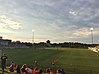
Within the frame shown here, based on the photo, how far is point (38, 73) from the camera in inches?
979

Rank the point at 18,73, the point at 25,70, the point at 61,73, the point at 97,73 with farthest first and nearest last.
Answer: the point at 97,73
the point at 18,73
the point at 25,70
the point at 61,73

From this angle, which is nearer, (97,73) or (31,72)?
(31,72)

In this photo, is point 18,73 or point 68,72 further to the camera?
point 68,72

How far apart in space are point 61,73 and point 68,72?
10.3 metres

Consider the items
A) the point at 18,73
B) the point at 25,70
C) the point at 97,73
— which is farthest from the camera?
the point at 97,73

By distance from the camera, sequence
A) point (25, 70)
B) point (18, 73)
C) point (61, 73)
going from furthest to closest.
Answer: point (18, 73), point (25, 70), point (61, 73)

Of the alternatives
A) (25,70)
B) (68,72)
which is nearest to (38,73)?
(25,70)

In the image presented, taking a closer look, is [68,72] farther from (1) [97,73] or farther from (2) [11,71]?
(2) [11,71]

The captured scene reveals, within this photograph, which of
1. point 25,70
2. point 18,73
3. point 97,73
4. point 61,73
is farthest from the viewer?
point 97,73

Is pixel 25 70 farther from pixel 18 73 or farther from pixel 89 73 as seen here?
pixel 89 73

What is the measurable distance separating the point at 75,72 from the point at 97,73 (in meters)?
3.04

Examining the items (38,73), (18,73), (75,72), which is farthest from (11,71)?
(75,72)

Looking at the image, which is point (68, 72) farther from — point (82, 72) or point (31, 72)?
point (31, 72)

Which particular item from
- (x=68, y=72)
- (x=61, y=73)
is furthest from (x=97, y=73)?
(x=61, y=73)
